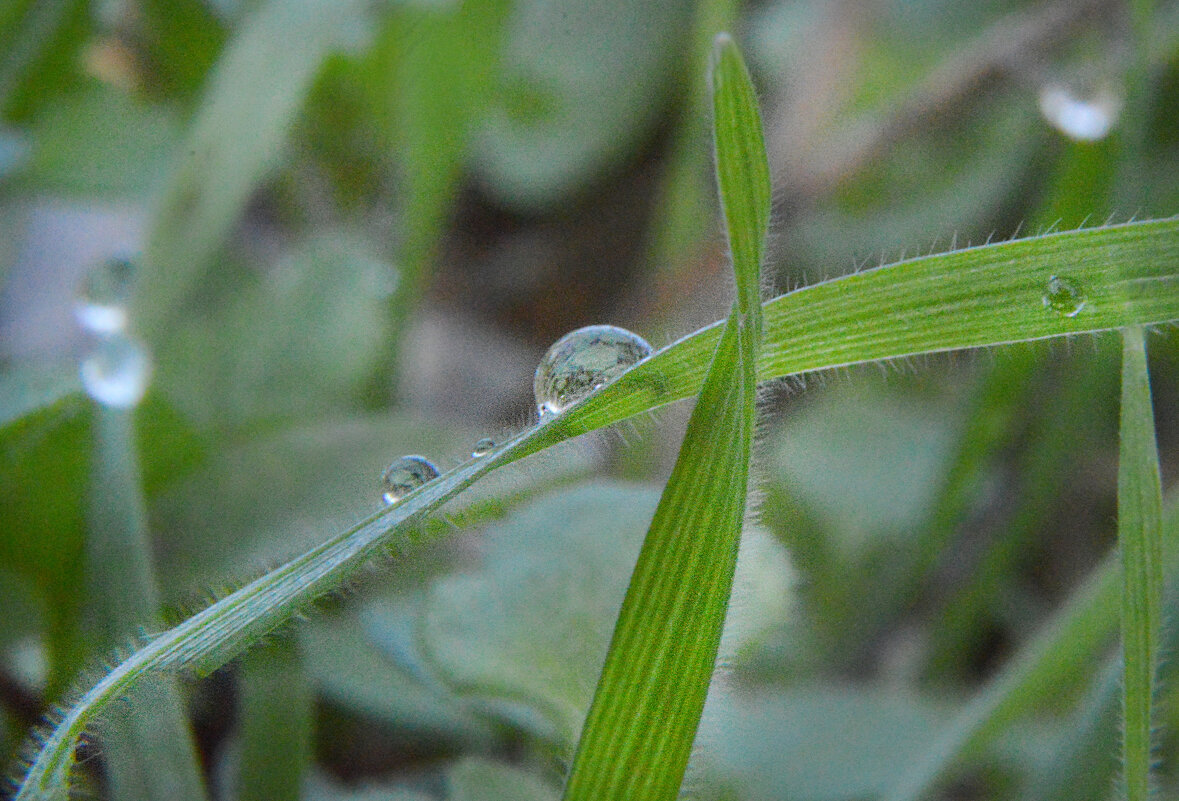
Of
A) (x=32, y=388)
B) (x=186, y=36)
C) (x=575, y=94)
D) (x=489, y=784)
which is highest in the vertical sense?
(x=575, y=94)

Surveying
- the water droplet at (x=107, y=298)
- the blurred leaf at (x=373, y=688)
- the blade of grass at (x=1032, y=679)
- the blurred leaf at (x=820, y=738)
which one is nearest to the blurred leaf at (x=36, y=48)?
the water droplet at (x=107, y=298)

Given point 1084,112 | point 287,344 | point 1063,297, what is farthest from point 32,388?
point 1084,112

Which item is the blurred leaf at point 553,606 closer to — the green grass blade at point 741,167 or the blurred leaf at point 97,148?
the green grass blade at point 741,167

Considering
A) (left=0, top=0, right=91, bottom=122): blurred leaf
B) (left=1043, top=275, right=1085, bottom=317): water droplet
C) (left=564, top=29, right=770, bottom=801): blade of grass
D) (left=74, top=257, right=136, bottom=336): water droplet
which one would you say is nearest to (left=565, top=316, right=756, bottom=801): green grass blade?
(left=564, top=29, right=770, bottom=801): blade of grass

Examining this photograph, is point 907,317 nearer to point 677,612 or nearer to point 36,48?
point 677,612

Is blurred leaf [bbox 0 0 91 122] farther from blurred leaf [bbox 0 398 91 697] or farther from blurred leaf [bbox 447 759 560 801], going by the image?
blurred leaf [bbox 447 759 560 801]

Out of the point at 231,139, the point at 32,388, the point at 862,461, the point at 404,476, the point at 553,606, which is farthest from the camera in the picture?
the point at 862,461

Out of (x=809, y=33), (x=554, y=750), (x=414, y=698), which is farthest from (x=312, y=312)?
(x=809, y=33)
